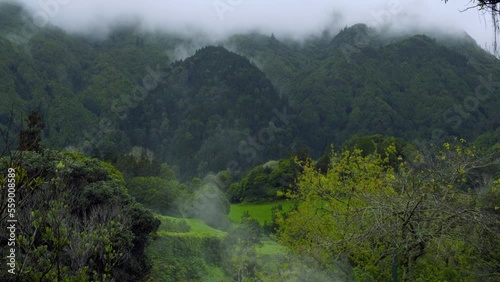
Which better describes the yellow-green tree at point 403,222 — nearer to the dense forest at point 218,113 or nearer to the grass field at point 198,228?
the dense forest at point 218,113

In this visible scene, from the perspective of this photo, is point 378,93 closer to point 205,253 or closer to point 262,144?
point 262,144

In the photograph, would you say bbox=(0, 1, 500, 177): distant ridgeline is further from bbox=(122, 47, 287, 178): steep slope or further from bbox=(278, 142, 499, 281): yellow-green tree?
bbox=(278, 142, 499, 281): yellow-green tree

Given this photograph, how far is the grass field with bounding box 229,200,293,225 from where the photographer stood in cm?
4916

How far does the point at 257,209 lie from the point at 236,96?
76.1 metres

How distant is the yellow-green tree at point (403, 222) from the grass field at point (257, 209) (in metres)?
31.0

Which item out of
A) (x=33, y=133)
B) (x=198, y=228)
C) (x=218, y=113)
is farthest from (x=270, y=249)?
(x=218, y=113)

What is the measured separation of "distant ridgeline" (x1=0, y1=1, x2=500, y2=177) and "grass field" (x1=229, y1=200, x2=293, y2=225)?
3925cm

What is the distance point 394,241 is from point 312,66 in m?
150

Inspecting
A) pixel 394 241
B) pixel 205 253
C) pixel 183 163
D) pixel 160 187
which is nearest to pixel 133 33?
pixel 183 163

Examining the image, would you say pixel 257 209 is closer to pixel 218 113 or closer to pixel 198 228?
pixel 198 228

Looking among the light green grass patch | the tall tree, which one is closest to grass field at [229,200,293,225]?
the light green grass patch

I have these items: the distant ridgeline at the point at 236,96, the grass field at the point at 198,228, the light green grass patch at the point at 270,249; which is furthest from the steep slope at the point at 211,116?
the light green grass patch at the point at 270,249

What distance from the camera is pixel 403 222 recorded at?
9539 mm

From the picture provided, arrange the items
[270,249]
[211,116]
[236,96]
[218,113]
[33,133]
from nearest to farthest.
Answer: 1. [33,133]
2. [270,249]
3. [211,116]
4. [218,113]
5. [236,96]
